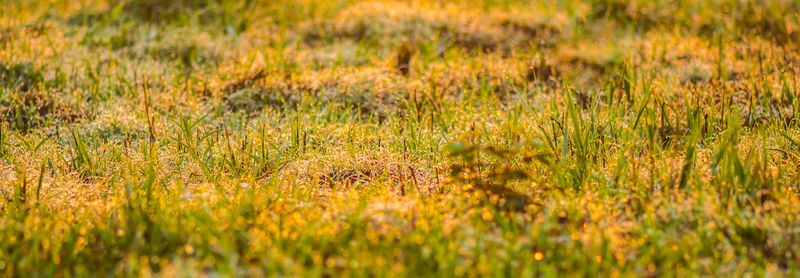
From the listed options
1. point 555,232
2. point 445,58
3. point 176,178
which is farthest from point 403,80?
point 555,232

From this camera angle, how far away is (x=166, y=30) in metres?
5.34

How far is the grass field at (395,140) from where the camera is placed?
1752 millimetres

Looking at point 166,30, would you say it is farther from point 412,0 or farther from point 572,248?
point 572,248

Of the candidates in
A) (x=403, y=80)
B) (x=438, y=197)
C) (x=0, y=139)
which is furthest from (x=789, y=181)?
(x=0, y=139)

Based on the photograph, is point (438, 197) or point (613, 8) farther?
point (613, 8)

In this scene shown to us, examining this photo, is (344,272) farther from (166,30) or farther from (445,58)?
(166,30)

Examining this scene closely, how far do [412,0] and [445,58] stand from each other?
5.98 ft

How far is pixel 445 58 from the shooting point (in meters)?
4.67

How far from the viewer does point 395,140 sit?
308 cm

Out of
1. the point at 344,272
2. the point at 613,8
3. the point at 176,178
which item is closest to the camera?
the point at 344,272

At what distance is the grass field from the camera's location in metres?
1.75

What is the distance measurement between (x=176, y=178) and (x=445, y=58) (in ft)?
8.60

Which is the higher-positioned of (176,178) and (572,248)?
(572,248)

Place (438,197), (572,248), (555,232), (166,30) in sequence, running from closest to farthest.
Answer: (572,248)
(555,232)
(438,197)
(166,30)
